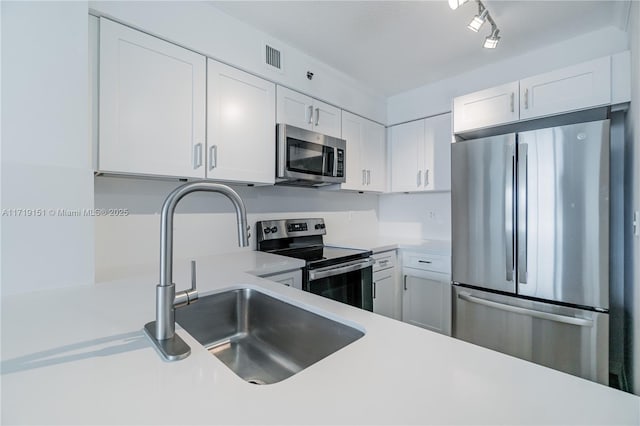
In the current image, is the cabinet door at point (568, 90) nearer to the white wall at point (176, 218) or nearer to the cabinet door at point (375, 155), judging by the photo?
the cabinet door at point (375, 155)

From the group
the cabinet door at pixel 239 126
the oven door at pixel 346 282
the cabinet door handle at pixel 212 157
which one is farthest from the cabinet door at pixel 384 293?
the cabinet door handle at pixel 212 157

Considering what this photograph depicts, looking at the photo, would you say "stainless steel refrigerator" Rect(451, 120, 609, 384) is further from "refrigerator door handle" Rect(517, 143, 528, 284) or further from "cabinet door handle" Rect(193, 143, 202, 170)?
"cabinet door handle" Rect(193, 143, 202, 170)

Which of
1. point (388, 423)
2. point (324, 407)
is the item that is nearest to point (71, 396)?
point (324, 407)

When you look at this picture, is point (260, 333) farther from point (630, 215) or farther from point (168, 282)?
point (630, 215)

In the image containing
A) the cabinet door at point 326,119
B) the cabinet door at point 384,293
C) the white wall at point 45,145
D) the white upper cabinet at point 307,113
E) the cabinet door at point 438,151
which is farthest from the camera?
the cabinet door at point 438,151

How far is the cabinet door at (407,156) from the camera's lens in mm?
2926

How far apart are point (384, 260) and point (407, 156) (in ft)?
3.90

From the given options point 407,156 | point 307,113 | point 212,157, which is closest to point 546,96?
point 407,156

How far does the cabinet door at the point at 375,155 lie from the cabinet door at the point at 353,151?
0.22ft

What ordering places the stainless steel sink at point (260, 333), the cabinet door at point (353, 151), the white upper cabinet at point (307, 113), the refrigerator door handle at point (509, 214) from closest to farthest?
the stainless steel sink at point (260, 333)
the refrigerator door handle at point (509, 214)
the white upper cabinet at point (307, 113)
the cabinet door at point (353, 151)

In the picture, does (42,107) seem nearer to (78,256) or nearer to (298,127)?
(78,256)

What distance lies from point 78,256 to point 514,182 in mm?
2440

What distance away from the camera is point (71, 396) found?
1.65 ft

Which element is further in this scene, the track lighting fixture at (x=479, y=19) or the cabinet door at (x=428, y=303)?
the cabinet door at (x=428, y=303)
